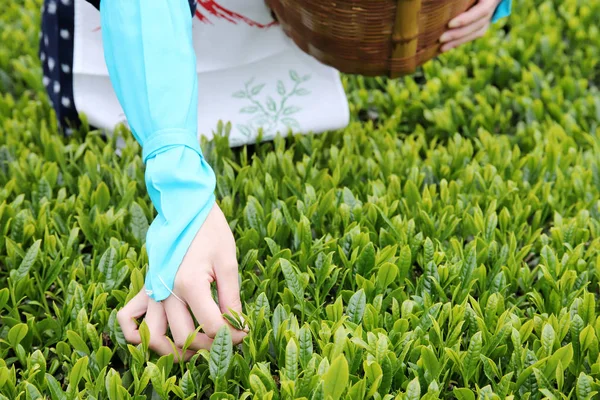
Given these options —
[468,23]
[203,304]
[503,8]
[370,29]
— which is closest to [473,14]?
[468,23]

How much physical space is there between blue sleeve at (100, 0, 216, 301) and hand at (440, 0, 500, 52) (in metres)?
0.78

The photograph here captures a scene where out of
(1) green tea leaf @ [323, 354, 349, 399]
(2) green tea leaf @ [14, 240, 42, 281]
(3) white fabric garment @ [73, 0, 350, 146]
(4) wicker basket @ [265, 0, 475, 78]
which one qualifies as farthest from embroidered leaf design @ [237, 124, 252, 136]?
(1) green tea leaf @ [323, 354, 349, 399]

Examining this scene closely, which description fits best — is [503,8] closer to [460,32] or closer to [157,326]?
[460,32]

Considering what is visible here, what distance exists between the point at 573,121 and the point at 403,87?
62 cm

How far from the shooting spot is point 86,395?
1536 mm

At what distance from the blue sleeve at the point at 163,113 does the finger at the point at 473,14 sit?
78 cm

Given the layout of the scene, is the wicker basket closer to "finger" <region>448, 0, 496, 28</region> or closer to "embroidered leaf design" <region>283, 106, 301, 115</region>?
"finger" <region>448, 0, 496, 28</region>

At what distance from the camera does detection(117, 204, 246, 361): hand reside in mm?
1407

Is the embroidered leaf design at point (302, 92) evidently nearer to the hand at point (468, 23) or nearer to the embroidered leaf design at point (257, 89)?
the embroidered leaf design at point (257, 89)

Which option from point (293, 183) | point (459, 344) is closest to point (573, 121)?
point (293, 183)

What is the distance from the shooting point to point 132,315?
1.54 m

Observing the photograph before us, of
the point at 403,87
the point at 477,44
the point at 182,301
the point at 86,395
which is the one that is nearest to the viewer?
the point at 182,301

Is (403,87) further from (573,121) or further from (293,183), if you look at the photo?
(293,183)

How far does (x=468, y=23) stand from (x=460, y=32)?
0.03 meters
